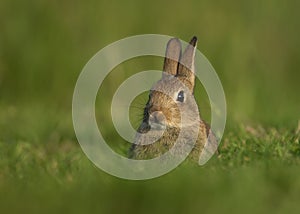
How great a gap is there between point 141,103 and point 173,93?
89 centimetres

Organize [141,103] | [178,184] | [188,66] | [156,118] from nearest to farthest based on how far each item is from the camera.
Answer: [178,184] → [156,118] → [188,66] → [141,103]

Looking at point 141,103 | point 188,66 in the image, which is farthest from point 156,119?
point 141,103

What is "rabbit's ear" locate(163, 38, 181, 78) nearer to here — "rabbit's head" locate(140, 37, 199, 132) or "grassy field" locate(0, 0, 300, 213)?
"rabbit's head" locate(140, 37, 199, 132)

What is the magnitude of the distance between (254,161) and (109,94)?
5.02m

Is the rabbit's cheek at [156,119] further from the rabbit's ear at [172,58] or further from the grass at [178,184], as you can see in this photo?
the rabbit's ear at [172,58]

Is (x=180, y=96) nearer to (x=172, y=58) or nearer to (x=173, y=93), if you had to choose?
(x=173, y=93)

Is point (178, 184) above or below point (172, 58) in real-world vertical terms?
below

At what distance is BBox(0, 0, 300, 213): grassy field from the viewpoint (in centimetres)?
458

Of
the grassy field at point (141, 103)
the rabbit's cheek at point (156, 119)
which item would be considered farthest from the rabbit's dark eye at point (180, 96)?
the grassy field at point (141, 103)

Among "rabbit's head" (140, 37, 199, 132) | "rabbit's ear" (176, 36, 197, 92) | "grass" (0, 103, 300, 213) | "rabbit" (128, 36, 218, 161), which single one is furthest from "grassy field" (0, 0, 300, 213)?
"rabbit's ear" (176, 36, 197, 92)

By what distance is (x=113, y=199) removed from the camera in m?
4.55

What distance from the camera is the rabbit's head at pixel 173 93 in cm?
636

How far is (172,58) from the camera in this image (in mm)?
7070

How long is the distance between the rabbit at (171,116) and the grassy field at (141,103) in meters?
0.24
